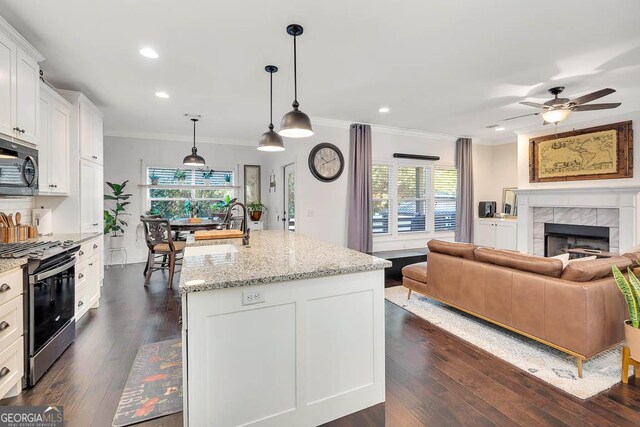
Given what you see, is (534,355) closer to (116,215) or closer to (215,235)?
(215,235)

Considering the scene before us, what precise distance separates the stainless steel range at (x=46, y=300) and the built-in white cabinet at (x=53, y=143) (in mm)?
952

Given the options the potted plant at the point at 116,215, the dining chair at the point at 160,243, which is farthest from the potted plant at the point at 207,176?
the dining chair at the point at 160,243

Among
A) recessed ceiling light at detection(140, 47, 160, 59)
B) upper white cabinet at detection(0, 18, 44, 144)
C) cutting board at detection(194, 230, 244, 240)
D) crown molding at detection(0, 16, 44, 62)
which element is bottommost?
cutting board at detection(194, 230, 244, 240)

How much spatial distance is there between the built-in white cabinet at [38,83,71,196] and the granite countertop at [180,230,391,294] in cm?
199

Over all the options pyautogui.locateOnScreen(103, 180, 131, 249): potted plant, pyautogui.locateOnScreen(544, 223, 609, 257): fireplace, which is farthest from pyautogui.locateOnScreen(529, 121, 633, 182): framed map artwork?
pyautogui.locateOnScreen(103, 180, 131, 249): potted plant

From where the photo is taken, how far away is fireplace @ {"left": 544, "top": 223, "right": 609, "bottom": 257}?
5273 mm

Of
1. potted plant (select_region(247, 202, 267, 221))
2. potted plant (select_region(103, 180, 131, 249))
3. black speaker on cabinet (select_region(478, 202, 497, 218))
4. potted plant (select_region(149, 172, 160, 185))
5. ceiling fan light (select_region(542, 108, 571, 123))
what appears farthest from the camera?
potted plant (select_region(247, 202, 267, 221))

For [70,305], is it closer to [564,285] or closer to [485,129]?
[564,285]

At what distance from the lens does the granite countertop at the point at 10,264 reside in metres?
1.91

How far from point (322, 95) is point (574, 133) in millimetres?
4688

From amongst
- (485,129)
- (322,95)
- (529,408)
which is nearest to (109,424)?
(529,408)

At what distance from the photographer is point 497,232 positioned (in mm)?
6668

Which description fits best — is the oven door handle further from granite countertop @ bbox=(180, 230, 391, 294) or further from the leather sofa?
the leather sofa

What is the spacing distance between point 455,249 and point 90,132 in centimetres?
488
